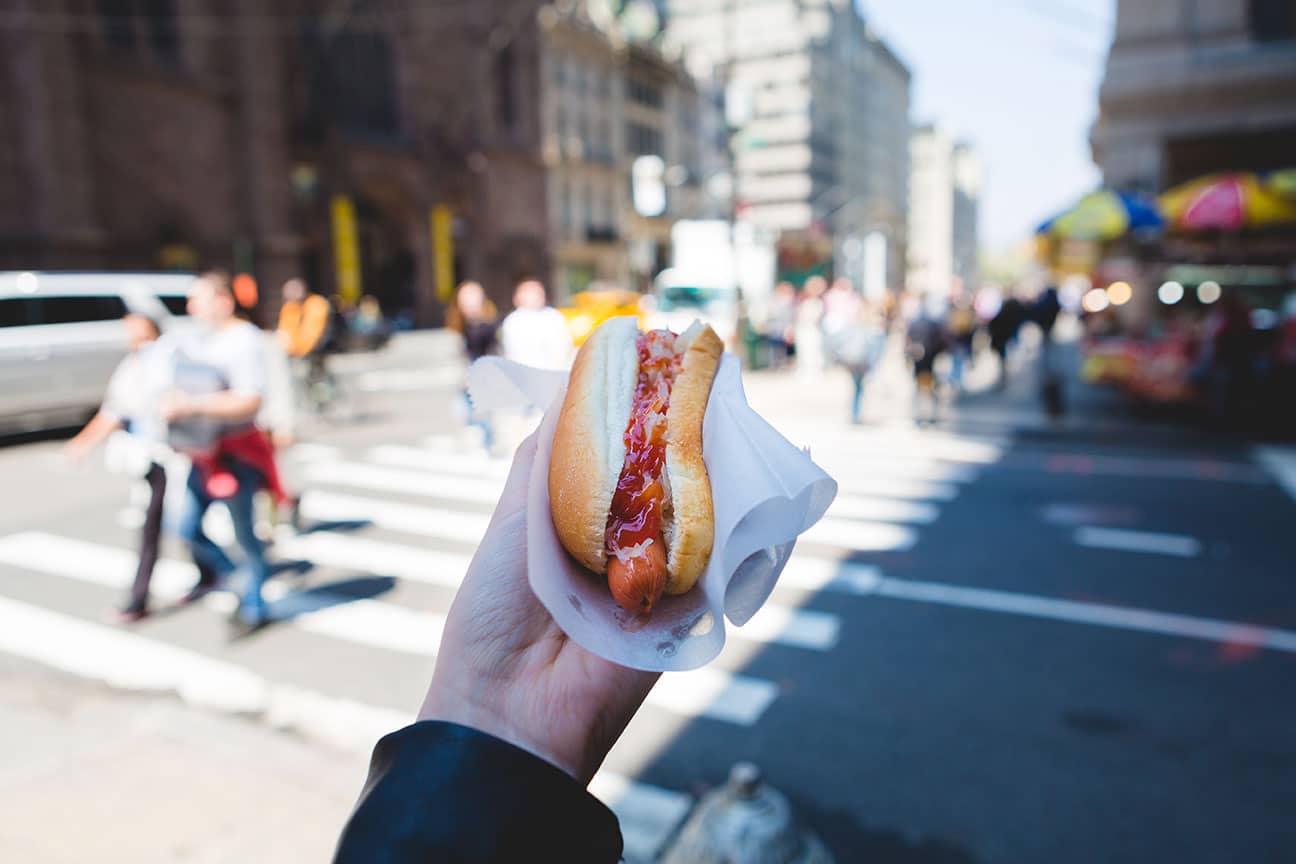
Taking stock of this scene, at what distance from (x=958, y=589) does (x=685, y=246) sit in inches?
840

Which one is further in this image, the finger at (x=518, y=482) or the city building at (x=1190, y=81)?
the city building at (x=1190, y=81)

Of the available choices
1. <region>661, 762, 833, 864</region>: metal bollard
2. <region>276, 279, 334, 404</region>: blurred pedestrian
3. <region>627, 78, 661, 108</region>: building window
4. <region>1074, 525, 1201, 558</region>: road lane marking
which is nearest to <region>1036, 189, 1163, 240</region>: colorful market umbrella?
<region>1074, 525, 1201, 558</region>: road lane marking

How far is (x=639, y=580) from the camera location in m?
1.87

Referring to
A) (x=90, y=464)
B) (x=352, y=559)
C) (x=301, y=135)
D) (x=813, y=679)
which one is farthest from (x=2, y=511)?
(x=301, y=135)

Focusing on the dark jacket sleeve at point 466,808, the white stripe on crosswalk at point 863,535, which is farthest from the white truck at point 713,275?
the dark jacket sleeve at point 466,808

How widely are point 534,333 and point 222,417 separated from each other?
176 inches

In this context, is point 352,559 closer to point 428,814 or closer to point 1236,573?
point 428,814

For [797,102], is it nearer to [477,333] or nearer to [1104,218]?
[1104,218]

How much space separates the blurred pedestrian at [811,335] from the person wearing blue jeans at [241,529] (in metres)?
15.6

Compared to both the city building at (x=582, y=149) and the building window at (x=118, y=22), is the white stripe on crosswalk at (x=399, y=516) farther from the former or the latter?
the city building at (x=582, y=149)

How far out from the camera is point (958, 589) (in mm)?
6172

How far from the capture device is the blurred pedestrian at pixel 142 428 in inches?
210

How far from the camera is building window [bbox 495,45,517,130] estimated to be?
4366 centimetres

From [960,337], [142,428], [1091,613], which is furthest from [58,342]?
[960,337]
